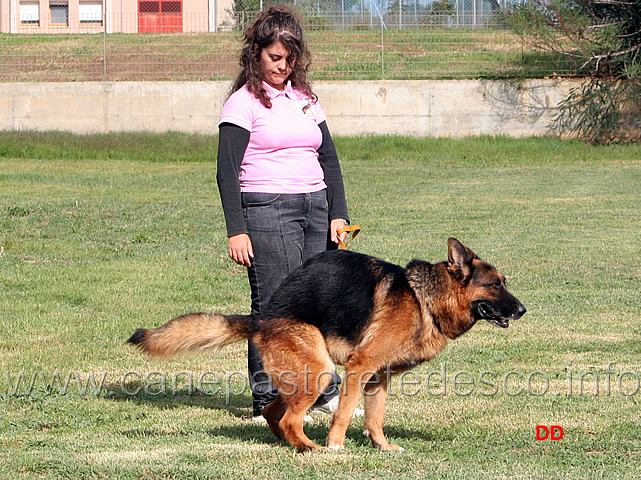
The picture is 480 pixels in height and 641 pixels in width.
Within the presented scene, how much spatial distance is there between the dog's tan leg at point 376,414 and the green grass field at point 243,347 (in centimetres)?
14

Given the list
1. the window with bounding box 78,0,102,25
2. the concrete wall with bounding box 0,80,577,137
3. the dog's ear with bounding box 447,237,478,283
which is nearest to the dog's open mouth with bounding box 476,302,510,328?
the dog's ear with bounding box 447,237,478,283

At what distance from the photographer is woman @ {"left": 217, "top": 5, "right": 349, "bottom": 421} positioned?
523cm

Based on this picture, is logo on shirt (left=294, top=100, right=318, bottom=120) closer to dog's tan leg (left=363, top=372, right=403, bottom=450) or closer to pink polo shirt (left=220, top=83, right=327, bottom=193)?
pink polo shirt (left=220, top=83, right=327, bottom=193)

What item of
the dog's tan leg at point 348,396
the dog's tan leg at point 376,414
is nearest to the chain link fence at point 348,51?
the dog's tan leg at point 376,414

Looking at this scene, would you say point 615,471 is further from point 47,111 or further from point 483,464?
point 47,111

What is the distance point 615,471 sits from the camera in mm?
4508

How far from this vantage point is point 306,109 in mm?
5418

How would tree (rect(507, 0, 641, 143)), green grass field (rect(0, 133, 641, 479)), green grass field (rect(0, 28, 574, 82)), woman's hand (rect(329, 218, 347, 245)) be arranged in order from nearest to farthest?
green grass field (rect(0, 133, 641, 479)) → woman's hand (rect(329, 218, 347, 245)) → tree (rect(507, 0, 641, 143)) → green grass field (rect(0, 28, 574, 82))

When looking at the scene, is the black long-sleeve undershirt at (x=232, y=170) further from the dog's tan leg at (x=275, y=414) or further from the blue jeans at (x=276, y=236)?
the dog's tan leg at (x=275, y=414)

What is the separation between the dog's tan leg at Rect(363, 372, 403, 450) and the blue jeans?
525mm

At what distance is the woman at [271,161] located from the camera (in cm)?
523

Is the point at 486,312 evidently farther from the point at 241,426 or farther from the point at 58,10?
the point at 58,10

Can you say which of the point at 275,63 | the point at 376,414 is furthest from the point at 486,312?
the point at 275,63

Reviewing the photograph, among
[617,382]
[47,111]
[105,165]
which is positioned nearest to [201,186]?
[105,165]
